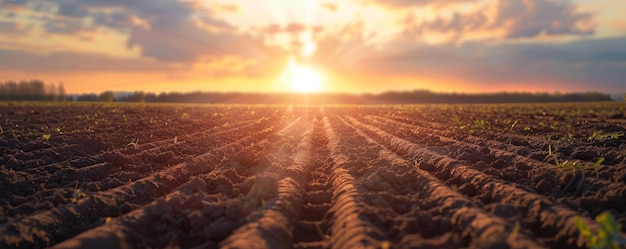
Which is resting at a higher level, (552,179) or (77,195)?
(552,179)

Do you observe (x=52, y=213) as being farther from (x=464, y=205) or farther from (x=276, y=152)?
(x=276, y=152)

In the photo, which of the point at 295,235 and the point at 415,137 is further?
the point at 415,137

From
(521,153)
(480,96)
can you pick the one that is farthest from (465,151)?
(480,96)

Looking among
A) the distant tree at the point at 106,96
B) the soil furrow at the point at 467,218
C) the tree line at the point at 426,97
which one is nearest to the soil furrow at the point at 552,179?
the soil furrow at the point at 467,218

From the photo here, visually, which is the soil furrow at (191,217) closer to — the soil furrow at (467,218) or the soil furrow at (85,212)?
the soil furrow at (85,212)

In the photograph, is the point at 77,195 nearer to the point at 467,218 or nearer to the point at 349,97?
the point at 467,218

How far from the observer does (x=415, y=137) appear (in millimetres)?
13617

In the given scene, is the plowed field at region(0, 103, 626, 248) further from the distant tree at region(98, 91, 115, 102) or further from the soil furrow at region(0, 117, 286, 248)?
the distant tree at region(98, 91, 115, 102)

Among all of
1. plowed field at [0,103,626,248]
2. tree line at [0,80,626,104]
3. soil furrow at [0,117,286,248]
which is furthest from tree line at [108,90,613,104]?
soil furrow at [0,117,286,248]

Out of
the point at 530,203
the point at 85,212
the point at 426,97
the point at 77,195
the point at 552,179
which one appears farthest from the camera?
the point at 426,97

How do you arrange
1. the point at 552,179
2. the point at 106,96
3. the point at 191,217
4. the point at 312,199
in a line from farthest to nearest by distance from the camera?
1. the point at 106,96
2. the point at 552,179
3. the point at 312,199
4. the point at 191,217

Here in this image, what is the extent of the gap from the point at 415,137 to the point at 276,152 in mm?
4513

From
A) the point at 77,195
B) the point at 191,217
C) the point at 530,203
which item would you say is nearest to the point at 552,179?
the point at 530,203

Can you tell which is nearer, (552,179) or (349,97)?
(552,179)
